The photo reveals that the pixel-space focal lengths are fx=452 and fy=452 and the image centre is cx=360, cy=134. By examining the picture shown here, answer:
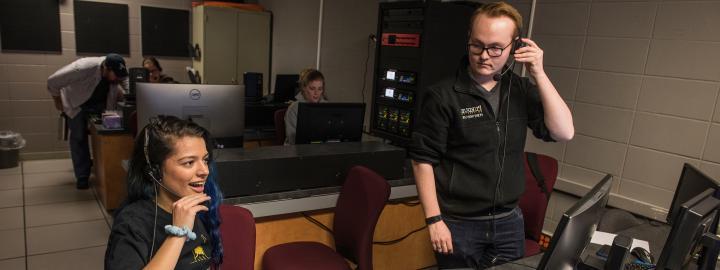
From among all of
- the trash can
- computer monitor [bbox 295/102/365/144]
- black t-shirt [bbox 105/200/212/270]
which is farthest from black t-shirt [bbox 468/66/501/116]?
the trash can

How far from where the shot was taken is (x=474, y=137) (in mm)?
1425

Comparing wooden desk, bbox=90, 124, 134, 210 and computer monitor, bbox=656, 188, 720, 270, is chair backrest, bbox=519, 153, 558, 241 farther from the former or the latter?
wooden desk, bbox=90, 124, 134, 210

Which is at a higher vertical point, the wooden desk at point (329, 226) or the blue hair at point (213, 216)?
the blue hair at point (213, 216)

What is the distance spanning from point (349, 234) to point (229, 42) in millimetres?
3920

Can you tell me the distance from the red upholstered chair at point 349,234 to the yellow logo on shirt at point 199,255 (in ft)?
2.33

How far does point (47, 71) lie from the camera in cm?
497

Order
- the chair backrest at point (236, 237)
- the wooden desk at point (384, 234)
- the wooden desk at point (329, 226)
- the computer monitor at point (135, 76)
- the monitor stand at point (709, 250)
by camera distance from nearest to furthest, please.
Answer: the monitor stand at point (709, 250) → the chair backrest at point (236, 237) → the wooden desk at point (329, 226) → the wooden desk at point (384, 234) → the computer monitor at point (135, 76)

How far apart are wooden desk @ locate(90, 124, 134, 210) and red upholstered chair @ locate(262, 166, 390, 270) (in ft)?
6.75

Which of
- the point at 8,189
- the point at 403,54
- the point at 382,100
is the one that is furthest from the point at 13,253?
the point at 403,54

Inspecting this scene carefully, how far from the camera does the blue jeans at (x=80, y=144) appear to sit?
4113 mm

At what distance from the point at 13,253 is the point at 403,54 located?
9.34 ft

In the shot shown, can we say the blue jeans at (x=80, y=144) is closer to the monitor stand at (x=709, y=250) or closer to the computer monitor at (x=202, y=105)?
the computer monitor at (x=202, y=105)

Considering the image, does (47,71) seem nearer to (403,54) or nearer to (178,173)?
(403,54)

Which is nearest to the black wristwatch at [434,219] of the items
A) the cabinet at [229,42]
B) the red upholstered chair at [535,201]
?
the red upholstered chair at [535,201]
